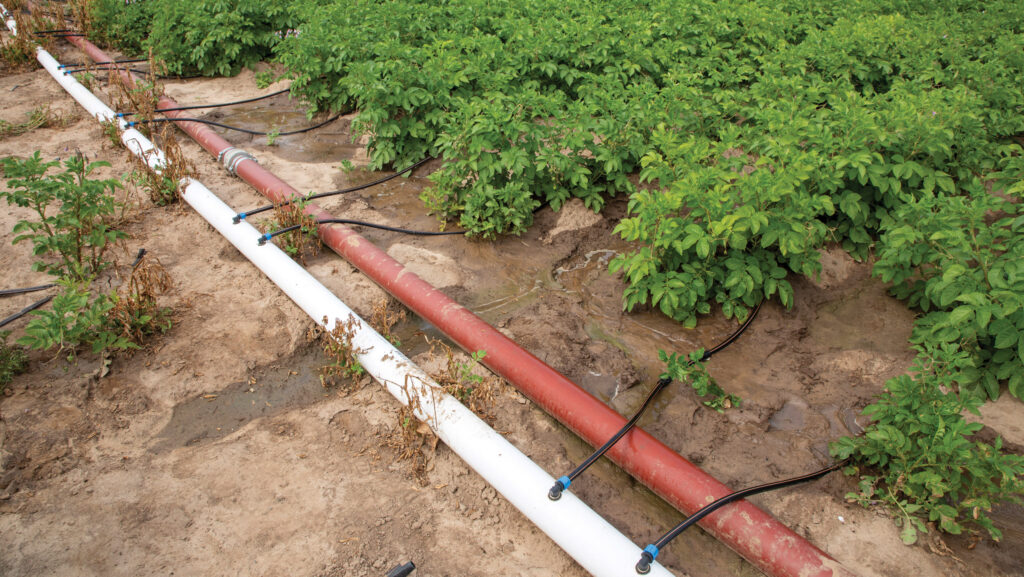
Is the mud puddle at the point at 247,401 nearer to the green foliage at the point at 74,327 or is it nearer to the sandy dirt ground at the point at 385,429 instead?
the sandy dirt ground at the point at 385,429

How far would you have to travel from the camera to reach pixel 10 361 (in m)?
3.54

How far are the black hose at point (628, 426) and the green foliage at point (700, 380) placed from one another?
68 millimetres

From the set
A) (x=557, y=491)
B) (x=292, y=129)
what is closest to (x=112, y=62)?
(x=292, y=129)

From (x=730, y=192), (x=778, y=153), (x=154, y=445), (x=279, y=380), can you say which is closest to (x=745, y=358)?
(x=730, y=192)

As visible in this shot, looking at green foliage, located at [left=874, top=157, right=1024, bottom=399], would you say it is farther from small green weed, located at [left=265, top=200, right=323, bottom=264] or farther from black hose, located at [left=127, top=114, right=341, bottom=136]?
black hose, located at [left=127, top=114, right=341, bottom=136]

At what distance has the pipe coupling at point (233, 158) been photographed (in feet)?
19.9

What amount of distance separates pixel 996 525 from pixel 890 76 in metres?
4.99

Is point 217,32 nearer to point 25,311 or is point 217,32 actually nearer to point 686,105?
point 25,311

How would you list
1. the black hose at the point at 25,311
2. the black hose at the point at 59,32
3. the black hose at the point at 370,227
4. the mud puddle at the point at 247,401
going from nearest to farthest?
the mud puddle at the point at 247,401, the black hose at the point at 25,311, the black hose at the point at 370,227, the black hose at the point at 59,32

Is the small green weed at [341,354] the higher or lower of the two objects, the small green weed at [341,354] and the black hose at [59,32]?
the lower

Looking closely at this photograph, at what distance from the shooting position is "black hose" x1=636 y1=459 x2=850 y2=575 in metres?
2.42

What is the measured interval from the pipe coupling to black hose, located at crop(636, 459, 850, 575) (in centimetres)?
544

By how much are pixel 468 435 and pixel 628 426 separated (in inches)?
33.3

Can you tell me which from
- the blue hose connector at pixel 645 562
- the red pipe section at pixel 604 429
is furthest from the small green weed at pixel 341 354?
the blue hose connector at pixel 645 562
